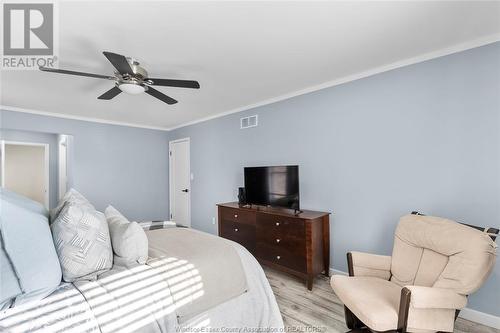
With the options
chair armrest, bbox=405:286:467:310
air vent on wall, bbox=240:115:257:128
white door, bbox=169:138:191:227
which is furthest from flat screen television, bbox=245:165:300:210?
white door, bbox=169:138:191:227

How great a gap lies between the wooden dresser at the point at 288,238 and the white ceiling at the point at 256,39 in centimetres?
166

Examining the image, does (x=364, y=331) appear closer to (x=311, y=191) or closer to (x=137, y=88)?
(x=311, y=191)

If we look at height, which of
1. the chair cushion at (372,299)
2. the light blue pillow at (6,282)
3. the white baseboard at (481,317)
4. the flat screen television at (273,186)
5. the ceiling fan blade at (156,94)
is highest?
the ceiling fan blade at (156,94)

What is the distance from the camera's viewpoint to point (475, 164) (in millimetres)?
2018

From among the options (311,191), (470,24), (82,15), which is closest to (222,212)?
(311,191)

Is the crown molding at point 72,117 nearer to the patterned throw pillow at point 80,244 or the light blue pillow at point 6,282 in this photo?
the patterned throw pillow at point 80,244

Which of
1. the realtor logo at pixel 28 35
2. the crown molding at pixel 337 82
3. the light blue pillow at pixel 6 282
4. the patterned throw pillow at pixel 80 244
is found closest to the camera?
the light blue pillow at pixel 6 282

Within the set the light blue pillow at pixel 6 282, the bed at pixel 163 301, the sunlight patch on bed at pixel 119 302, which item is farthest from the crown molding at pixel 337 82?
the light blue pillow at pixel 6 282

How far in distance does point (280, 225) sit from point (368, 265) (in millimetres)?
1047

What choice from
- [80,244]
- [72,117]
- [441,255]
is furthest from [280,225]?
[72,117]

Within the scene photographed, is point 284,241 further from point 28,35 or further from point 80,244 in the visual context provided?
point 28,35

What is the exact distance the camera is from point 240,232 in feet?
10.8

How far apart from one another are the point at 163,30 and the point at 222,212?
253 cm

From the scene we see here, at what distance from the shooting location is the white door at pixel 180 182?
5.13 m
